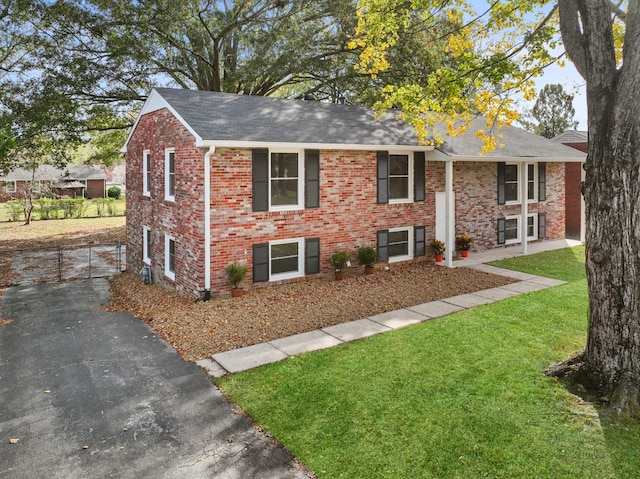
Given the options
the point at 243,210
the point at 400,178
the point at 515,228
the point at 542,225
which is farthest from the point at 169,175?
the point at 542,225

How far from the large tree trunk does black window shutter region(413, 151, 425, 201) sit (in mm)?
8230

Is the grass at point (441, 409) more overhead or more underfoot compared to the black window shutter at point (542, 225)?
more underfoot

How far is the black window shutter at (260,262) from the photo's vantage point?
11.4 metres

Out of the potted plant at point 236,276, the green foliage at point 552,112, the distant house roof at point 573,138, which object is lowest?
the potted plant at point 236,276

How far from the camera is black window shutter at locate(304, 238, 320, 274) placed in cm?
1230

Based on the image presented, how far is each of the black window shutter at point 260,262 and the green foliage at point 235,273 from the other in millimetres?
470

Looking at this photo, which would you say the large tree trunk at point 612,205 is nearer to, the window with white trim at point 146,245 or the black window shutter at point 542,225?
the window with white trim at point 146,245

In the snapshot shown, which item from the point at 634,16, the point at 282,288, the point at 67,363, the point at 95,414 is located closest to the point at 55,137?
the point at 282,288

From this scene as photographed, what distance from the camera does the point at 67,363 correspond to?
296 inches

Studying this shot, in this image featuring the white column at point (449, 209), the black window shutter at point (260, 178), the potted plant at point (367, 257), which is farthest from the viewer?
the white column at point (449, 209)

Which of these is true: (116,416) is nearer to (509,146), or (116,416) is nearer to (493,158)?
(493,158)

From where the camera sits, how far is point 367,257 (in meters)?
13.0

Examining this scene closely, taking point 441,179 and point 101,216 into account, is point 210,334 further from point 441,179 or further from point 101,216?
point 101,216

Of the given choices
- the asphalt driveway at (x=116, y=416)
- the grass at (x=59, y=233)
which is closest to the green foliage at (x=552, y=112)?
the grass at (x=59, y=233)
